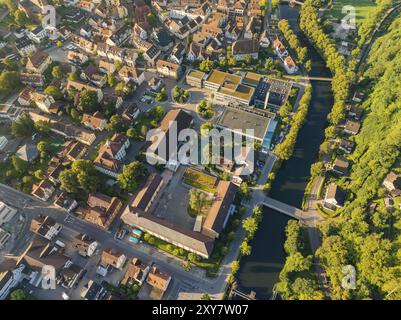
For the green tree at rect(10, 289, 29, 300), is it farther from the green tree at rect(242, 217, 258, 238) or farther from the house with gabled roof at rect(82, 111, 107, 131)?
the green tree at rect(242, 217, 258, 238)

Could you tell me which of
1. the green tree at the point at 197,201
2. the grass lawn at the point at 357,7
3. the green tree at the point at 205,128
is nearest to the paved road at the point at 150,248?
the green tree at the point at 197,201

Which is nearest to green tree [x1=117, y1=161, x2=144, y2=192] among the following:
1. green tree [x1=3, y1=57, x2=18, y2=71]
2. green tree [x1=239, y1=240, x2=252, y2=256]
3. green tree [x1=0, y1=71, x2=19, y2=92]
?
green tree [x1=239, y1=240, x2=252, y2=256]

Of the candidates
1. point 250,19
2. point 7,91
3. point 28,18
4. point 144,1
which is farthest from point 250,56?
point 28,18

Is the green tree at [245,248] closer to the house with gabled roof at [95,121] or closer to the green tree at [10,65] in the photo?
the house with gabled roof at [95,121]


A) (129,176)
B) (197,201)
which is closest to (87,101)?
(129,176)

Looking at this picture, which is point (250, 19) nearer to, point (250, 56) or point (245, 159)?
point (250, 56)
